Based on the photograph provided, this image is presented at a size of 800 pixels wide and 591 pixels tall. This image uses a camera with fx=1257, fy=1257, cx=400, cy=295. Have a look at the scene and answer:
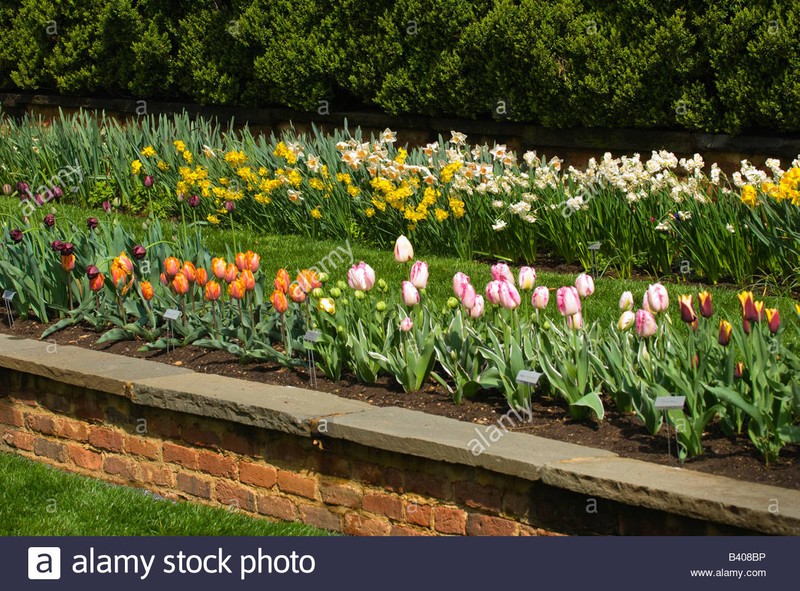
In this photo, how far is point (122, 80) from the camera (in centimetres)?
1270

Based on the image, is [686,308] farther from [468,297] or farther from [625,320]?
[468,297]

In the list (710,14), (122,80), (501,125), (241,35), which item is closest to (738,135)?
(710,14)

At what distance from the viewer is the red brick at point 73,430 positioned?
18.2 ft

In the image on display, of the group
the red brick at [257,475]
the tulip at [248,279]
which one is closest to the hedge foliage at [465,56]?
the tulip at [248,279]

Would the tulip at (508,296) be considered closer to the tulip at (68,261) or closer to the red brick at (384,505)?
the red brick at (384,505)

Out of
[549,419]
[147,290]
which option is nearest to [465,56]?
[147,290]

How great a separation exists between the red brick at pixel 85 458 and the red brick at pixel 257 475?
88 centimetres

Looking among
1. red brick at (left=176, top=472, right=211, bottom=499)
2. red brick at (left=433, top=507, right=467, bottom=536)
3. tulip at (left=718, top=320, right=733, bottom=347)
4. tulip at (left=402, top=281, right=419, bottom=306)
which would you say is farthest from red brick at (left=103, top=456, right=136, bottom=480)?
tulip at (left=718, top=320, right=733, bottom=347)

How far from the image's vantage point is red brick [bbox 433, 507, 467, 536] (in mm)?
4312

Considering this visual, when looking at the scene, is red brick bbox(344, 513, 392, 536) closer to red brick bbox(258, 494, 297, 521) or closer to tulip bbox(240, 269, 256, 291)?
red brick bbox(258, 494, 297, 521)

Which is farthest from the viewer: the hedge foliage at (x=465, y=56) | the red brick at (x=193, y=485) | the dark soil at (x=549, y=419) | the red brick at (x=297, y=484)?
the hedge foliage at (x=465, y=56)

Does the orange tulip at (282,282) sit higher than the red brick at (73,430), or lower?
higher

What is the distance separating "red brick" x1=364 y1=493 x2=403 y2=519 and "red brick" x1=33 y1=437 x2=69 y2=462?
5.70 feet

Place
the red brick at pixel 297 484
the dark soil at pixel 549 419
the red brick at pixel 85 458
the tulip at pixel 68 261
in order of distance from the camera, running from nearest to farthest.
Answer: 1. the dark soil at pixel 549 419
2. the red brick at pixel 297 484
3. the red brick at pixel 85 458
4. the tulip at pixel 68 261
